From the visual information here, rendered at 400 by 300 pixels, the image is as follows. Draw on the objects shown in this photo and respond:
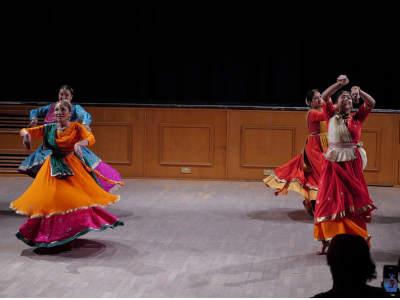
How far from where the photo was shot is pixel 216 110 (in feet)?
26.1

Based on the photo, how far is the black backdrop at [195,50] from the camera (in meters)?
8.64

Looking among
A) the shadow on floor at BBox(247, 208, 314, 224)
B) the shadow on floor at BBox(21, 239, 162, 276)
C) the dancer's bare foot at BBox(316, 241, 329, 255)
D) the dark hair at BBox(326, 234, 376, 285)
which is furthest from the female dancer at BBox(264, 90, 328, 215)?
the dark hair at BBox(326, 234, 376, 285)

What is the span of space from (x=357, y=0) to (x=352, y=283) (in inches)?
289

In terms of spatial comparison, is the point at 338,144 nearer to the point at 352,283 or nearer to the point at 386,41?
the point at 352,283

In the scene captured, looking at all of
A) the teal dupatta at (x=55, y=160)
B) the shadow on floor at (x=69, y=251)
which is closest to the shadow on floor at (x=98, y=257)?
the shadow on floor at (x=69, y=251)

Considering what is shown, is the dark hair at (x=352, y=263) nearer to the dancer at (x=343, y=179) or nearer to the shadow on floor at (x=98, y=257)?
the shadow on floor at (x=98, y=257)

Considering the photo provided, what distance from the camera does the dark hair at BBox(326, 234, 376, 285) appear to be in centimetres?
190

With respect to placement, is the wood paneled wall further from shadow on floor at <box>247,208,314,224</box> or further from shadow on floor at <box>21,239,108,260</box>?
shadow on floor at <box>21,239,108,260</box>

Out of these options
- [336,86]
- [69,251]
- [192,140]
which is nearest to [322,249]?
[336,86]

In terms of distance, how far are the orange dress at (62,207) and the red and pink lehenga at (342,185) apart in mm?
1604

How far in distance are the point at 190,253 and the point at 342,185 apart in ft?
4.16

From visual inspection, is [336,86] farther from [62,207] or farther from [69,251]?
[69,251]

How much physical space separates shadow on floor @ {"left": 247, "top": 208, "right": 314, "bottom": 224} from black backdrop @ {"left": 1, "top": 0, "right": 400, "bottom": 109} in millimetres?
2626

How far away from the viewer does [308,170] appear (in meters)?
5.84
